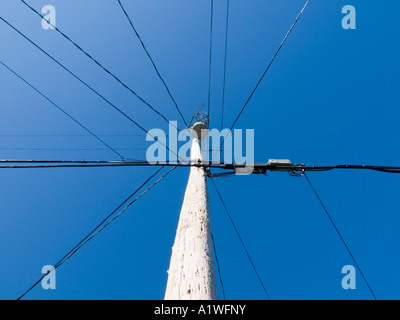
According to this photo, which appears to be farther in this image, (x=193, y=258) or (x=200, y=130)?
(x=200, y=130)

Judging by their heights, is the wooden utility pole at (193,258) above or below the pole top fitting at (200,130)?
below

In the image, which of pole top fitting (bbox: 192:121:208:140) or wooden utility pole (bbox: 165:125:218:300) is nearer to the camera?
wooden utility pole (bbox: 165:125:218:300)

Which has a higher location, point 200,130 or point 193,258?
point 200,130

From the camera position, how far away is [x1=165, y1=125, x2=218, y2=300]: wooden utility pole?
1.95 meters

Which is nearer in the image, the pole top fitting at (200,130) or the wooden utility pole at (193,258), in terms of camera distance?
the wooden utility pole at (193,258)

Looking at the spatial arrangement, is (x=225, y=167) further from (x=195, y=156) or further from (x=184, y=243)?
(x=184, y=243)

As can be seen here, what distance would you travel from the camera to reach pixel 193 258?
7.41ft

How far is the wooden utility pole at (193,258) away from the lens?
1952 millimetres
